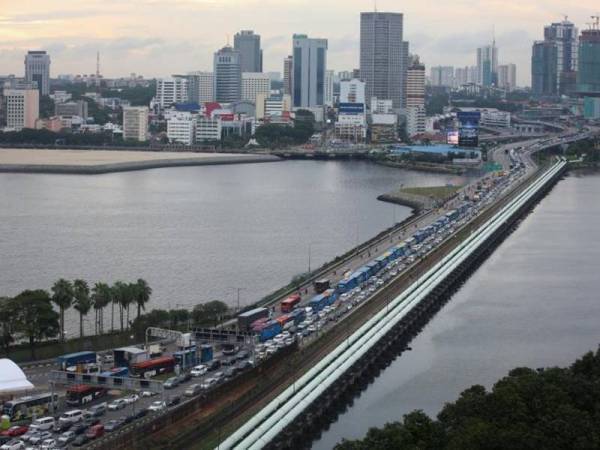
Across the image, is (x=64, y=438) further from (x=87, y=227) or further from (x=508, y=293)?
(x=87, y=227)

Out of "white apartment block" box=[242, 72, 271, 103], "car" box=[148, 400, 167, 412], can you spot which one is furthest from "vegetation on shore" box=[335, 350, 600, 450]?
"white apartment block" box=[242, 72, 271, 103]

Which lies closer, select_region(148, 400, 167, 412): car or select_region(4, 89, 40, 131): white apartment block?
select_region(148, 400, 167, 412): car

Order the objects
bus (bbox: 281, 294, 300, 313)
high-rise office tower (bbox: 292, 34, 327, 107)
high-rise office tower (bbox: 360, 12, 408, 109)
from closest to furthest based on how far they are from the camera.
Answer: bus (bbox: 281, 294, 300, 313) < high-rise office tower (bbox: 292, 34, 327, 107) < high-rise office tower (bbox: 360, 12, 408, 109)

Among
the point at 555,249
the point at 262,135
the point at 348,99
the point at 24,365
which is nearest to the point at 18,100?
the point at 262,135

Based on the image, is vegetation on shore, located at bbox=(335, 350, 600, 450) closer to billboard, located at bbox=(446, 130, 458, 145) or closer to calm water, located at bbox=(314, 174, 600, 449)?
calm water, located at bbox=(314, 174, 600, 449)

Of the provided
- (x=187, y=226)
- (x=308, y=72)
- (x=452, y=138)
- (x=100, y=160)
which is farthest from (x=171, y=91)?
(x=187, y=226)

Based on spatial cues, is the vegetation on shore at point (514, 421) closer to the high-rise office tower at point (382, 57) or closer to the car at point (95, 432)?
the car at point (95, 432)

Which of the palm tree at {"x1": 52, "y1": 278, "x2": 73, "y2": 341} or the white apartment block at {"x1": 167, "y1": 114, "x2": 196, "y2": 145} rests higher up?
the white apartment block at {"x1": 167, "y1": 114, "x2": 196, "y2": 145}
